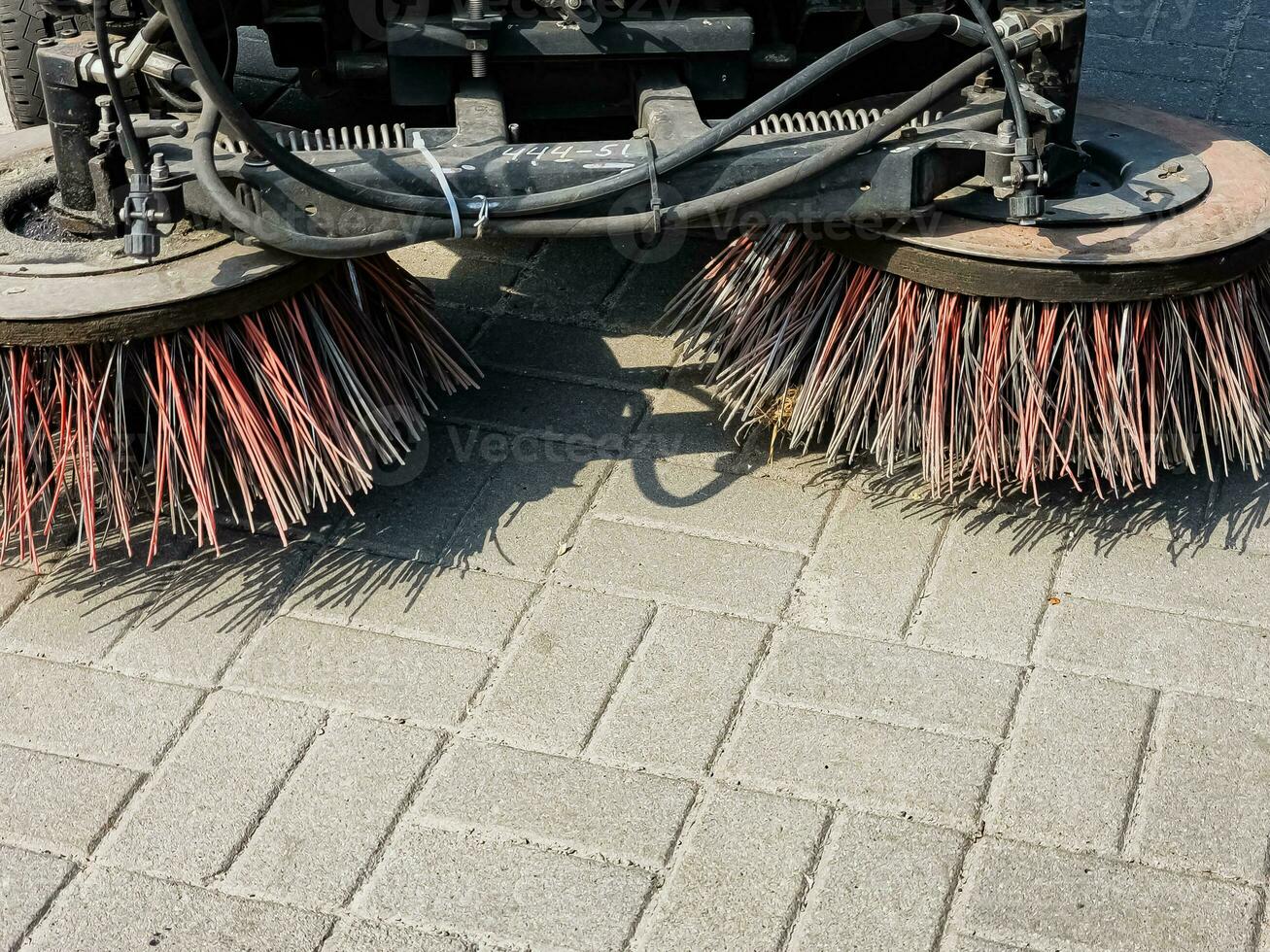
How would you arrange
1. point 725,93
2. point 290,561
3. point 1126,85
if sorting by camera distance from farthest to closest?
point 1126,85
point 725,93
point 290,561

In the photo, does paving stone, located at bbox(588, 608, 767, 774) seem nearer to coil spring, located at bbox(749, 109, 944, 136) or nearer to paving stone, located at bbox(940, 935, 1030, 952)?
paving stone, located at bbox(940, 935, 1030, 952)

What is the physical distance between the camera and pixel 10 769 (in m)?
1.94

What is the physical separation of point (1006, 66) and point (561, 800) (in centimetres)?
118

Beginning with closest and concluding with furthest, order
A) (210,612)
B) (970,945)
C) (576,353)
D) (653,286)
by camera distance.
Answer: (970,945)
(210,612)
(576,353)
(653,286)

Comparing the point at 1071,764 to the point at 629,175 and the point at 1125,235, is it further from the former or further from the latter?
the point at 629,175

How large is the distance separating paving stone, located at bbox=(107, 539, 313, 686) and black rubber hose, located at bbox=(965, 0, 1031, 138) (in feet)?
4.12

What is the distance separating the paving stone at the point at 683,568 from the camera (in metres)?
2.22

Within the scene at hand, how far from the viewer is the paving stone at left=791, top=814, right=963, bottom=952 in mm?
1719

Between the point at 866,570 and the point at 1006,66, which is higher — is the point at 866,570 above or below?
below

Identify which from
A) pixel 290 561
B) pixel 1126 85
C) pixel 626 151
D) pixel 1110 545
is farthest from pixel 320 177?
pixel 1126 85

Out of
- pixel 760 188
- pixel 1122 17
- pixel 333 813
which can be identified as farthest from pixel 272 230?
pixel 1122 17

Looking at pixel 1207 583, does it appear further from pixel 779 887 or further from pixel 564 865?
pixel 564 865

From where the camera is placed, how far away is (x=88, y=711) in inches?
80.0

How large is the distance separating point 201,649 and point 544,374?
2.82 ft
